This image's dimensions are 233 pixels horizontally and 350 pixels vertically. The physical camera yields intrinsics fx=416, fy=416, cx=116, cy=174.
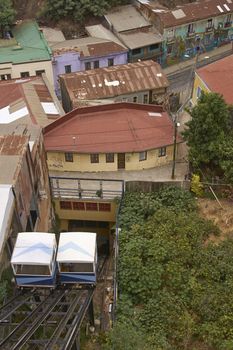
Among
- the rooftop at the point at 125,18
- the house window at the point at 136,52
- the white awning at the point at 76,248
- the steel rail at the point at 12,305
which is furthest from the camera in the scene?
the rooftop at the point at 125,18

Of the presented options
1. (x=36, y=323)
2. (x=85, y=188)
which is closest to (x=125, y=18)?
(x=85, y=188)

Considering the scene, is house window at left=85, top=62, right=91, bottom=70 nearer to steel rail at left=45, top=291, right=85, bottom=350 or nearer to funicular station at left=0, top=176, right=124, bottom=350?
funicular station at left=0, top=176, right=124, bottom=350

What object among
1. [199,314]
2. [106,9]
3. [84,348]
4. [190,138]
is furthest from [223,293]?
[106,9]

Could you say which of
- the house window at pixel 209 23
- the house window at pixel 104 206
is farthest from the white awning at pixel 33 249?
the house window at pixel 209 23

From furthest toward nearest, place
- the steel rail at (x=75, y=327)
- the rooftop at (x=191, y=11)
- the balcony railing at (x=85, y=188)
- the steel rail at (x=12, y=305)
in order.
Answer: the rooftop at (x=191, y=11) → the balcony railing at (x=85, y=188) → the steel rail at (x=12, y=305) → the steel rail at (x=75, y=327)

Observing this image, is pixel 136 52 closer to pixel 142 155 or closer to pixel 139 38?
pixel 139 38

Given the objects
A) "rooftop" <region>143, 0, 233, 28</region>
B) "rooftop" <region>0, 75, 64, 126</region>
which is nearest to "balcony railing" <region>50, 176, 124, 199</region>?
"rooftop" <region>0, 75, 64, 126</region>

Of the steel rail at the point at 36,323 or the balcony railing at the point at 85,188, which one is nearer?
the steel rail at the point at 36,323

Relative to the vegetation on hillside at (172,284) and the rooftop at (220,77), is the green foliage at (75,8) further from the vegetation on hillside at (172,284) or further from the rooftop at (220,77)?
the vegetation on hillside at (172,284)
